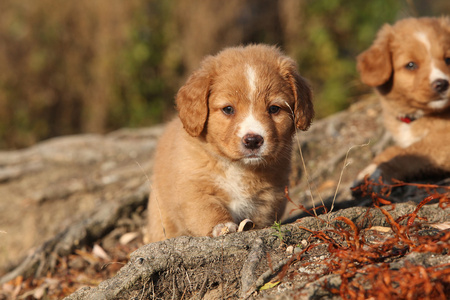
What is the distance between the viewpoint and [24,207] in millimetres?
7441

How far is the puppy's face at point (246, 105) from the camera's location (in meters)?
3.73

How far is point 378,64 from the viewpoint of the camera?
576 centimetres

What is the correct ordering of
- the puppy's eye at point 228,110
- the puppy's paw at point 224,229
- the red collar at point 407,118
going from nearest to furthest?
the puppy's paw at point 224,229 → the puppy's eye at point 228,110 → the red collar at point 407,118

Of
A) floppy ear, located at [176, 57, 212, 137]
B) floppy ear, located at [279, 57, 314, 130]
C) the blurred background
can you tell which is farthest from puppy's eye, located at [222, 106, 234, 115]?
the blurred background

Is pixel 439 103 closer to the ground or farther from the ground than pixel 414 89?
closer to the ground

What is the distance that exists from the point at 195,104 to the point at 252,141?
24.7 inches

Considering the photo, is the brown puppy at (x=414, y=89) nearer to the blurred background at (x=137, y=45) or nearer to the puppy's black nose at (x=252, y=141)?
the puppy's black nose at (x=252, y=141)

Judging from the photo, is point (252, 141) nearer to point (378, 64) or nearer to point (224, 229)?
point (224, 229)

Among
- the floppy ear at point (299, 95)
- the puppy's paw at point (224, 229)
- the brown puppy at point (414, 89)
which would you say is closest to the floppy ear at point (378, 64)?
the brown puppy at point (414, 89)

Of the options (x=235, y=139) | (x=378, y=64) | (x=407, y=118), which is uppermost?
(x=378, y=64)

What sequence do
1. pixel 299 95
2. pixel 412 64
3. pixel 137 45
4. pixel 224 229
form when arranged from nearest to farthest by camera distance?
pixel 224 229, pixel 299 95, pixel 412 64, pixel 137 45

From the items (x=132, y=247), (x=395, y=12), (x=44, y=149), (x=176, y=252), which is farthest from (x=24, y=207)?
(x=395, y=12)

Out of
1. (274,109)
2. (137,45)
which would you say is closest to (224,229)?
(274,109)

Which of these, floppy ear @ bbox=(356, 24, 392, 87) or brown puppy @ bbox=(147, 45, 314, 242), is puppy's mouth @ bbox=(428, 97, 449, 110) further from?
brown puppy @ bbox=(147, 45, 314, 242)
